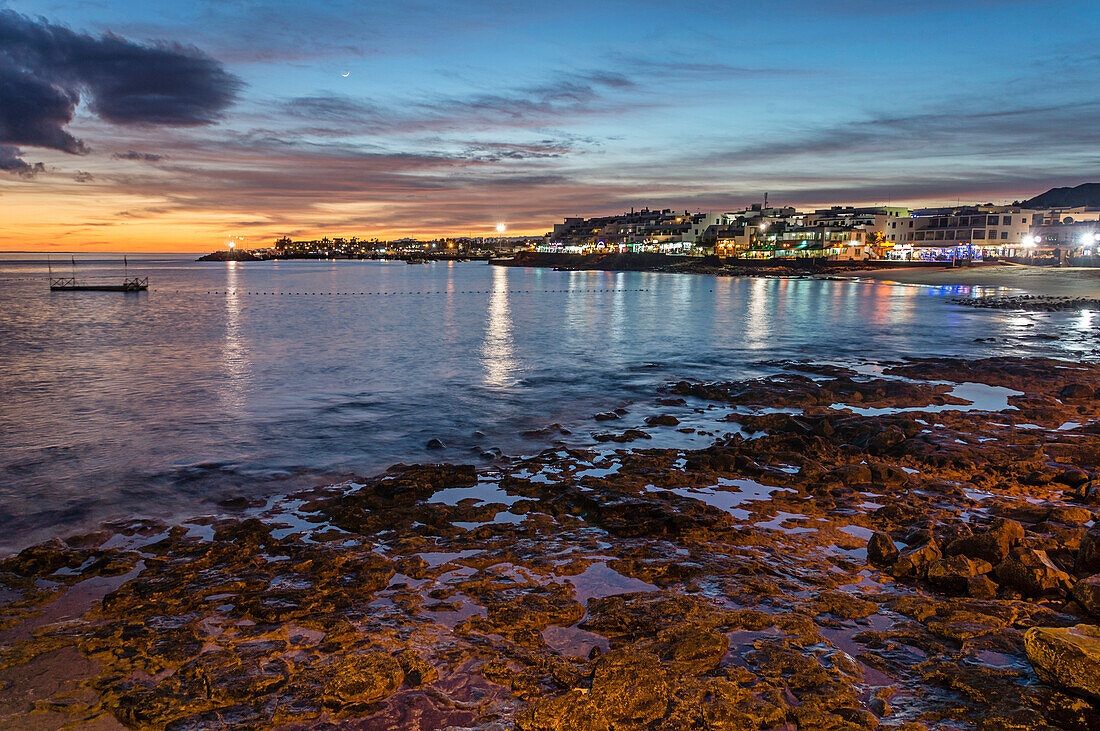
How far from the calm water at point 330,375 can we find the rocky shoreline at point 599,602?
2.76m

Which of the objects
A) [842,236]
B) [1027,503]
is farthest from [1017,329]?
[842,236]

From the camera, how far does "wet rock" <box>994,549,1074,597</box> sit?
6758 mm

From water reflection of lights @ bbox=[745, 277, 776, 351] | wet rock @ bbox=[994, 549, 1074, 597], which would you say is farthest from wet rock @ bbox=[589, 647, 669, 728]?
water reflection of lights @ bbox=[745, 277, 776, 351]

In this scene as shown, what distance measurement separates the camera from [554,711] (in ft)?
16.9

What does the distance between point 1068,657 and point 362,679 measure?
5869 mm

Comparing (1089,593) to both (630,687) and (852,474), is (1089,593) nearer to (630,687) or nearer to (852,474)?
(852,474)

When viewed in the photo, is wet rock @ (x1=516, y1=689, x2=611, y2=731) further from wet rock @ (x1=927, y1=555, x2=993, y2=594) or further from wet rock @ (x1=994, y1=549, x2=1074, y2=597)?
wet rock @ (x1=994, y1=549, x2=1074, y2=597)

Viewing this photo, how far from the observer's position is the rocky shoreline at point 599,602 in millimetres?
5227

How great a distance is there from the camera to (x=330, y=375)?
24.0 meters

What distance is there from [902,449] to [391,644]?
10604mm

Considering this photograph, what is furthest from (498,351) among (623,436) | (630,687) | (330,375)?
(630,687)

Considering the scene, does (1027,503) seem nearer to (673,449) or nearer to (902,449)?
(902,449)

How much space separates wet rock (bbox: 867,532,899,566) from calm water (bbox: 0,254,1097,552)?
739 centimetres

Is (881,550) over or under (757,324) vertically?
under
